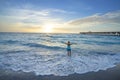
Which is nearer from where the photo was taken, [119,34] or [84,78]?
[84,78]

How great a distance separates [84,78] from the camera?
268 inches

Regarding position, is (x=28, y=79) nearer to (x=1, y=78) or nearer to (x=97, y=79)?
(x=1, y=78)

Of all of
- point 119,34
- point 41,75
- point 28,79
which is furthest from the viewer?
point 119,34

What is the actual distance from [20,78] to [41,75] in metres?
1.17

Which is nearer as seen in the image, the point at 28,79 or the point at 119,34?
the point at 28,79

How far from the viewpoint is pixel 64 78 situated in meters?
6.80

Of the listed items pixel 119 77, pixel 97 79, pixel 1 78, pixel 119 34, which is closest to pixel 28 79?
pixel 1 78

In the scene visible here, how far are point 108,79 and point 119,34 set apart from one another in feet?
233

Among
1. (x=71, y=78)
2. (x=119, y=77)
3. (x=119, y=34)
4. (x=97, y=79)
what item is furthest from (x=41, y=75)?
(x=119, y=34)

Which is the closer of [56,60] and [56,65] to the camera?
[56,65]

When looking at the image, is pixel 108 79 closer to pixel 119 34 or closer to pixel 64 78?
pixel 64 78

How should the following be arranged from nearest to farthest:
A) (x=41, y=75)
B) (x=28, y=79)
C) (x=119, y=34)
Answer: (x=28, y=79), (x=41, y=75), (x=119, y=34)

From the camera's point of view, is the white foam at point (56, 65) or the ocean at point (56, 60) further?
the ocean at point (56, 60)

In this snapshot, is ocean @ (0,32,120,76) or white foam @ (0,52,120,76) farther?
ocean @ (0,32,120,76)
